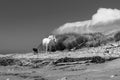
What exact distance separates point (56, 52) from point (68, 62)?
19.9m

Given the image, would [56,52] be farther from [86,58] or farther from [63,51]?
[86,58]

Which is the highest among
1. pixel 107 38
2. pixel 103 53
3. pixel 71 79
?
pixel 107 38

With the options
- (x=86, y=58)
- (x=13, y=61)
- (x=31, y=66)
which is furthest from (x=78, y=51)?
(x=13, y=61)

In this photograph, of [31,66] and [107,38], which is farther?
[107,38]

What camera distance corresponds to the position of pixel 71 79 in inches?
2167

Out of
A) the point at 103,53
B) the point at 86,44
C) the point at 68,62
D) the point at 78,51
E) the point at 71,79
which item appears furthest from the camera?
the point at 86,44

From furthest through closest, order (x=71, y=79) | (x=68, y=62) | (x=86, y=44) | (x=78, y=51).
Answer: (x=86, y=44) < (x=78, y=51) < (x=68, y=62) < (x=71, y=79)

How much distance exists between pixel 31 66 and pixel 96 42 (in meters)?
36.5

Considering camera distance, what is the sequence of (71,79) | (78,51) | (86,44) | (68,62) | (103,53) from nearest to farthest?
(71,79) < (68,62) < (103,53) < (78,51) < (86,44)

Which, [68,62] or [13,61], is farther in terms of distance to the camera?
[13,61]

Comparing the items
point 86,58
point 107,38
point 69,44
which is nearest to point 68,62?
point 86,58

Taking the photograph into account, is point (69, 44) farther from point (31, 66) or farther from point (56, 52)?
point (31, 66)

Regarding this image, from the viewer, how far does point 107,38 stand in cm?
12044

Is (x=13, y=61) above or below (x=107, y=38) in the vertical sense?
below
